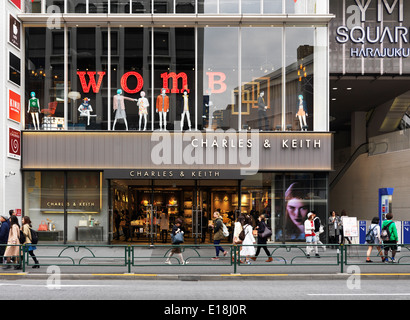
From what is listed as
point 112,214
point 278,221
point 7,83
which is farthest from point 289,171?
point 7,83

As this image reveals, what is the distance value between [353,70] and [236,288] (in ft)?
46.8

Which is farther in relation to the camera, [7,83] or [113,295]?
[7,83]

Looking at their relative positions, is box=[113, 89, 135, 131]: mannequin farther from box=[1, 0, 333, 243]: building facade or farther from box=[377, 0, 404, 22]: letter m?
box=[377, 0, 404, 22]: letter m

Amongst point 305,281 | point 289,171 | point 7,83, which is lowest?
point 305,281

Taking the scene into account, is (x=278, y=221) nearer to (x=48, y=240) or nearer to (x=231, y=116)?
(x=231, y=116)

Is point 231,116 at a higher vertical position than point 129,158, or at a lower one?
higher

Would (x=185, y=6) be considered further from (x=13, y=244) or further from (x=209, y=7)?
(x=13, y=244)

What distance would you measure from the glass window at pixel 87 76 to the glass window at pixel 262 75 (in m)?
6.20

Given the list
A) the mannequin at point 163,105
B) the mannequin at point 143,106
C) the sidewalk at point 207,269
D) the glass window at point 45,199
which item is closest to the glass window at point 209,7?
the mannequin at point 163,105

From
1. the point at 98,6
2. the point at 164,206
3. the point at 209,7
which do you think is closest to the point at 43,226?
the point at 164,206

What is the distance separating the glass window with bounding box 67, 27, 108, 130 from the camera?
20.5 m

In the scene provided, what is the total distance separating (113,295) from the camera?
33.7ft

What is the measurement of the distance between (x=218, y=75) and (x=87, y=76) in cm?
580

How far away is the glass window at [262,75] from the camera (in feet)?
67.8
